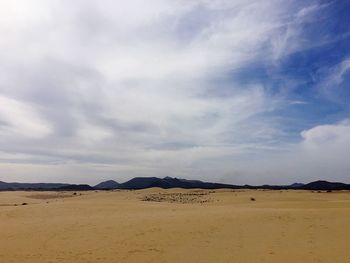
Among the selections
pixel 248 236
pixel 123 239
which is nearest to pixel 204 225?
pixel 248 236

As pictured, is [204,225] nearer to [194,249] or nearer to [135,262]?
[194,249]

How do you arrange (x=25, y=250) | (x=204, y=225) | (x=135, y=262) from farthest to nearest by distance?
(x=204, y=225) < (x=25, y=250) < (x=135, y=262)

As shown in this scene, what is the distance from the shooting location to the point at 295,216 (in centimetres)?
2081

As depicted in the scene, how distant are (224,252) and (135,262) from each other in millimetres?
3160

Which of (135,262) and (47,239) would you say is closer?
(135,262)

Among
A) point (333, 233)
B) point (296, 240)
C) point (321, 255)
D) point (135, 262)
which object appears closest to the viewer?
point (135, 262)

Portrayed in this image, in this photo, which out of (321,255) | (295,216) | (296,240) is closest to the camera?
(321,255)

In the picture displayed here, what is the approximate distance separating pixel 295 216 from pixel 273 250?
8197 millimetres

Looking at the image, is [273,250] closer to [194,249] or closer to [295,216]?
[194,249]

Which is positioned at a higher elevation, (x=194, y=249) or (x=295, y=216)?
(x=295, y=216)

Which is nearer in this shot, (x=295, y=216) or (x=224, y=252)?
(x=224, y=252)

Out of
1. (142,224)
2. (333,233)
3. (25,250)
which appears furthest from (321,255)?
(25,250)

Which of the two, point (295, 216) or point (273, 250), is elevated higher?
Result: point (295, 216)

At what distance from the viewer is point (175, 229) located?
17.1 meters
